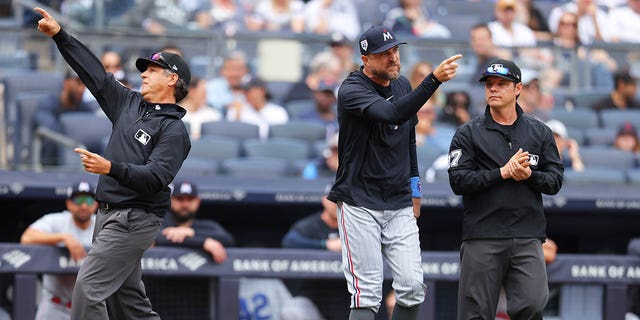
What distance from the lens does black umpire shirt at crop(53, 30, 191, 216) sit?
19.4 ft

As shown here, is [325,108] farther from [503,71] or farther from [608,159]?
[503,71]

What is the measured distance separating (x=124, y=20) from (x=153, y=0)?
40 centimetres

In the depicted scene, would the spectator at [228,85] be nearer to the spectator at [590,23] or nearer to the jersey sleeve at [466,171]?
the spectator at [590,23]

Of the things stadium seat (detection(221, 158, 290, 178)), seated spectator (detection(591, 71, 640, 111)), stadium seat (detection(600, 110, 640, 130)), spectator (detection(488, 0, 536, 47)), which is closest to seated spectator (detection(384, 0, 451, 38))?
spectator (detection(488, 0, 536, 47))

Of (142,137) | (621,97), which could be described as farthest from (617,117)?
(142,137)

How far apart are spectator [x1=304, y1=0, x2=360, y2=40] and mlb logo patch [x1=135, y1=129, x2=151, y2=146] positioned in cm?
677

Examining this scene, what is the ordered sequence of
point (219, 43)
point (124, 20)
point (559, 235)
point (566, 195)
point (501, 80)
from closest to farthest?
point (501, 80)
point (566, 195)
point (559, 235)
point (219, 43)
point (124, 20)

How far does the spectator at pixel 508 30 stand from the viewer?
12352mm

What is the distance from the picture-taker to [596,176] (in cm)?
962

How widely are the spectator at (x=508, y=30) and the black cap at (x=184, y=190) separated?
5137 mm

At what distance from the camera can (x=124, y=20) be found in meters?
12.4

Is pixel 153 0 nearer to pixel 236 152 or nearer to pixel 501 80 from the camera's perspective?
pixel 236 152

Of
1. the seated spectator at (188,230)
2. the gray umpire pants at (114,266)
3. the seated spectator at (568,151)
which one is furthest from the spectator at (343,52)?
the gray umpire pants at (114,266)

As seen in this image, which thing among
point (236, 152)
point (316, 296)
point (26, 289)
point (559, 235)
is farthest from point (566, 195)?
point (26, 289)
